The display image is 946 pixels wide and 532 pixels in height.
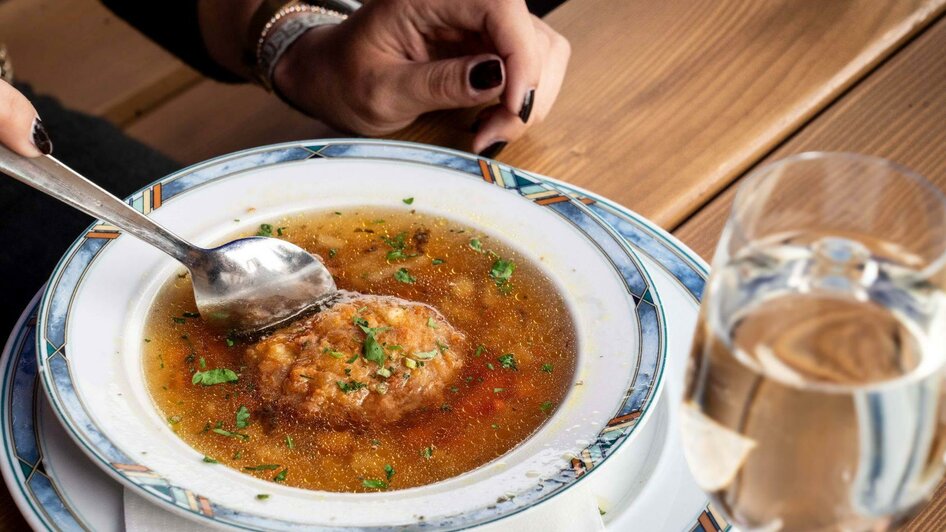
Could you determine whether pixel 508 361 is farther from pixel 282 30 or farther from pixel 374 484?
pixel 282 30

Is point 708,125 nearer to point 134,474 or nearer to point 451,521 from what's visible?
point 451,521

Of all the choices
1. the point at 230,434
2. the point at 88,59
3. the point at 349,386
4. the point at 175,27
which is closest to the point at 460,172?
the point at 349,386

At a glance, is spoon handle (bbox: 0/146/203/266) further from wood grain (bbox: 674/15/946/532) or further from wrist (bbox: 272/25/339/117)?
wood grain (bbox: 674/15/946/532)

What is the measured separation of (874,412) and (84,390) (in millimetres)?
677

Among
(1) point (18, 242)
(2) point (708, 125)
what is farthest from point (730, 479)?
(1) point (18, 242)

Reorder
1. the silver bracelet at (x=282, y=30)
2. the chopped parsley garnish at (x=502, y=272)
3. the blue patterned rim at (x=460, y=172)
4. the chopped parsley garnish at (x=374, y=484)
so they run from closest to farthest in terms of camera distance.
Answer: the blue patterned rim at (x=460, y=172) → the chopped parsley garnish at (x=374, y=484) → the chopped parsley garnish at (x=502, y=272) → the silver bracelet at (x=282, y=30)

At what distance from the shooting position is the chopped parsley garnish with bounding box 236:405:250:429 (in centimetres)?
98

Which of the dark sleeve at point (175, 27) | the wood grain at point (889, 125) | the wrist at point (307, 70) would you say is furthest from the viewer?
the dark sleeve at point (175, 27)

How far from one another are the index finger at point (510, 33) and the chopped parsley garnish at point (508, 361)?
0.44 metres

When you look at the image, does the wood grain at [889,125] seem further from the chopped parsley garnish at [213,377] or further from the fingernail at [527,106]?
the chopped parsley garnish at [213,377]

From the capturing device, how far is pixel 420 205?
1.25 metres

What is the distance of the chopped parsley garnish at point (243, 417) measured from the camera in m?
0.98

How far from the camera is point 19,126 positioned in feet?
3.33

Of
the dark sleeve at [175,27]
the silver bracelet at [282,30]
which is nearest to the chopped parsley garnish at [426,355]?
the silver bracelet at [282,30]
